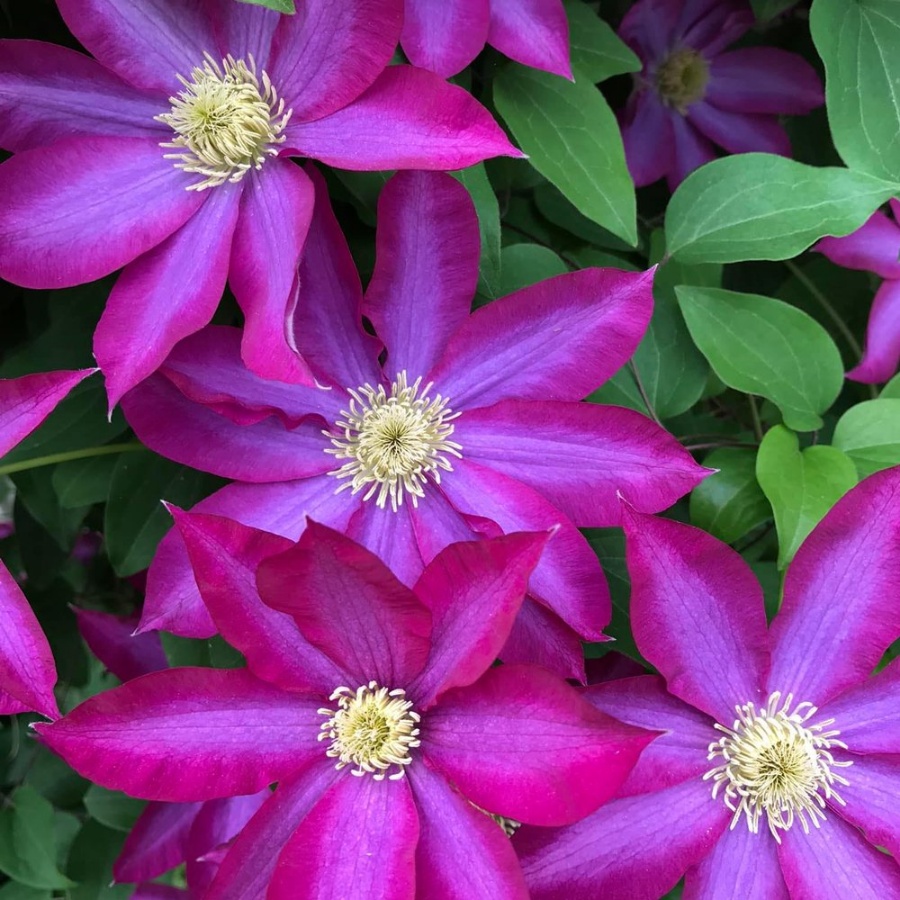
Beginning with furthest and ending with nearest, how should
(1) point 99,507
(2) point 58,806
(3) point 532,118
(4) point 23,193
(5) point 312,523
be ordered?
(2) point 58,806 < (1) point 99,507 < (3) point 532,118 < (4) point 23,193 < (5) point 312,523

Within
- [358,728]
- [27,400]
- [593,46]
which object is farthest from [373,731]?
[593,46]

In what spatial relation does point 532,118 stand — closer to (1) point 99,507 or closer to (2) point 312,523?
(2) point 312,523

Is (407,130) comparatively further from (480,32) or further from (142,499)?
(142,499)

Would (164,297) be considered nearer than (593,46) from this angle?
Yes

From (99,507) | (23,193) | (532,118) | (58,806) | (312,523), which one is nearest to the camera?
(312,523)

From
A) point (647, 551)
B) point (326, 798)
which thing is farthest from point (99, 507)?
point (647, 551)

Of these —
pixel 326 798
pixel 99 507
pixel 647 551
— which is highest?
pixel 99 507

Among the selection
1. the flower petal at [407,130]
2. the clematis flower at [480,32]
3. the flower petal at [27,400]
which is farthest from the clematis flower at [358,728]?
the clematis flower at [480,32]

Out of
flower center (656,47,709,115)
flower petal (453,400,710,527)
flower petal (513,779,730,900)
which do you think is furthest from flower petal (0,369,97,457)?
flower center (656,47,709,115)
